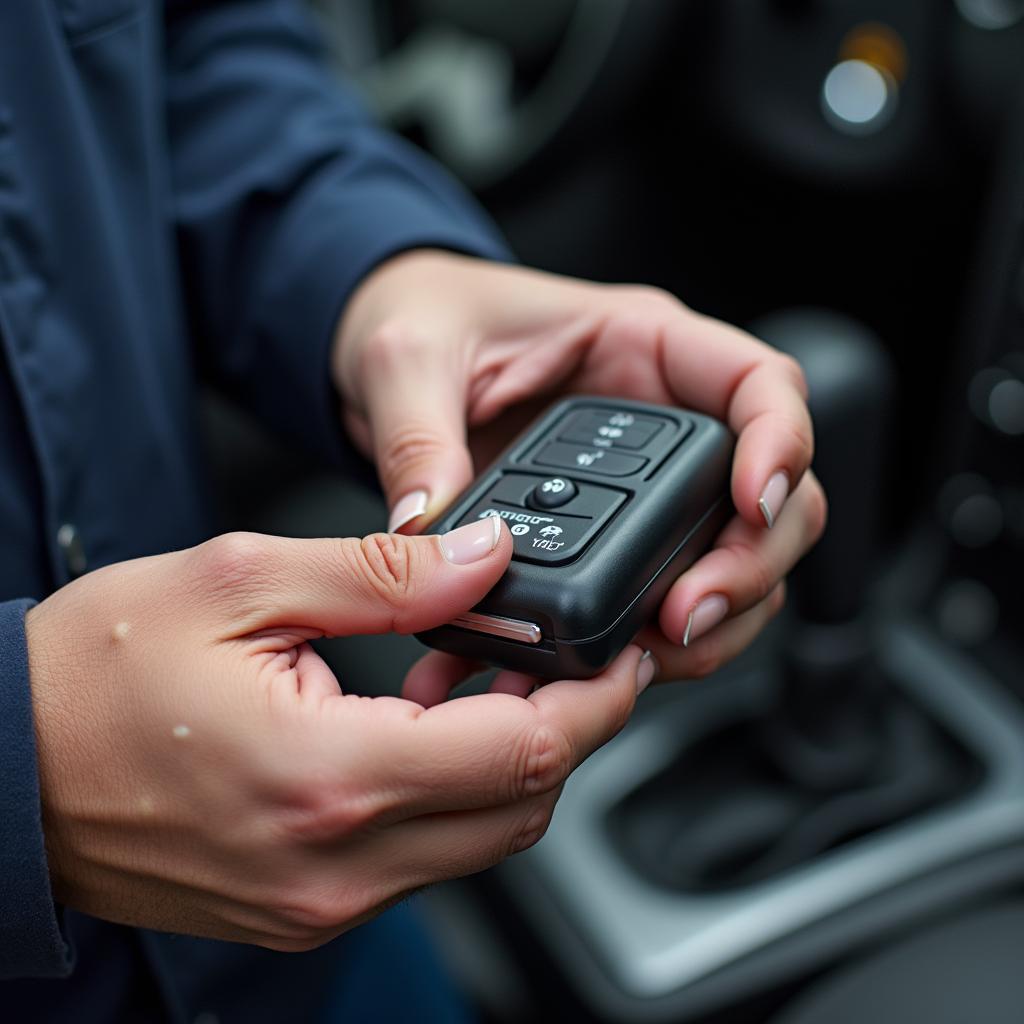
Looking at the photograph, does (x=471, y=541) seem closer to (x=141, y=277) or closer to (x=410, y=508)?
(x=410, y=508)

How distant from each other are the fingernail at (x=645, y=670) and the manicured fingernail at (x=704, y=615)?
0.02 metres

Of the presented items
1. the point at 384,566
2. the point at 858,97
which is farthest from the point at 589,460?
the point at 858,97

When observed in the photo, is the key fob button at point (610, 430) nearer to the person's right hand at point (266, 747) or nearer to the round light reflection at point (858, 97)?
the person's right hand at point (266, 747)

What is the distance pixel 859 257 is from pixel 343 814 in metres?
0.93

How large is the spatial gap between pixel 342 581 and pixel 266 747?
64 millimetres

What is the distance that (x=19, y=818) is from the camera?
364mm

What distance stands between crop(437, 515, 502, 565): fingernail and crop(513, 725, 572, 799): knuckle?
0.07m

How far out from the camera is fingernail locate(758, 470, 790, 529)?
0.46m

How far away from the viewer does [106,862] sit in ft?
1.27

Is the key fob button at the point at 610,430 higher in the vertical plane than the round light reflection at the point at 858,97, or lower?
lower

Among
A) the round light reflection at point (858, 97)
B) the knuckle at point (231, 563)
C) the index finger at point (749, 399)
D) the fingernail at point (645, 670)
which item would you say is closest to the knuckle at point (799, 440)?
the index finger at point (749, 399)

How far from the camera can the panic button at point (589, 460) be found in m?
0.48

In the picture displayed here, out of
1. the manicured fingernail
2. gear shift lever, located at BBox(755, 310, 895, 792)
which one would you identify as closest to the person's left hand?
the manicured fingernail

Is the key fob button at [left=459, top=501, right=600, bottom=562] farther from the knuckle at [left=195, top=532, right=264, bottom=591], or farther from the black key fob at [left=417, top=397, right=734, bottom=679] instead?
the knuckle at [left=195, top=532, right=264, bottom=591]
